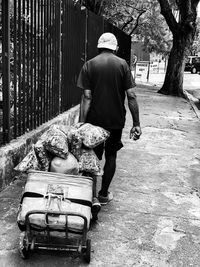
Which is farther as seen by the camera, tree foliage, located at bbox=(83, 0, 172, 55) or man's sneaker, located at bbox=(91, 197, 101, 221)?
tree foliage, located at bbox=(83, 0, 172, 55)

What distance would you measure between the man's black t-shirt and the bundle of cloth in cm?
30

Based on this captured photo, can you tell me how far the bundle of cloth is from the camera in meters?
3.99

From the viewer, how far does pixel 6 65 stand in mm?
5109

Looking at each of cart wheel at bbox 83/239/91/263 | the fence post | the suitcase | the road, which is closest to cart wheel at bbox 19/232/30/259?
the suitcase

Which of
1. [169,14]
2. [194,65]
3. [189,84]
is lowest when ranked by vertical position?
[189,84]

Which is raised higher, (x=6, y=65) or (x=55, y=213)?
(x=6, y=65)

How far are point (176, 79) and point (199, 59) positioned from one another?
36377mm

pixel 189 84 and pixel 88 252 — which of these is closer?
pixel 88 252

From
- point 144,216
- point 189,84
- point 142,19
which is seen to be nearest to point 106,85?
point 144,216

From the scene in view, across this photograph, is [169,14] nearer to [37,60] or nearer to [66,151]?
[37,60]

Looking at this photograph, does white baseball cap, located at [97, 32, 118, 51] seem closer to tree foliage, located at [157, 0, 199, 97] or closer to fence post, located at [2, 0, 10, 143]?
fence post, located at [2, 0, 10, 143]

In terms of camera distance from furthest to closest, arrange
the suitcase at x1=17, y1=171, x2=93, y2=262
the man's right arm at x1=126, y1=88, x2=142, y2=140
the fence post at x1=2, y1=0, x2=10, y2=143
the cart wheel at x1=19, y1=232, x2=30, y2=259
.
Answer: the fence post at x1=2, y1=0, x2=10, y2=143 → the man's right arm at x1=126, y1=88, x2=142, y2=140 → the cart wheel at x1=19, y1=232, x2=30, y2=259 → the suitcase at x1=17, y1=171, x2=93, y2=262

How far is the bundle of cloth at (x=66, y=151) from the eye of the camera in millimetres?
3986

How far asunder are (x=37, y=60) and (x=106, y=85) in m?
2.16
